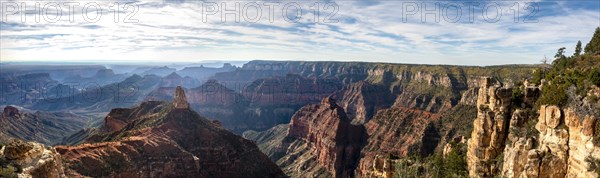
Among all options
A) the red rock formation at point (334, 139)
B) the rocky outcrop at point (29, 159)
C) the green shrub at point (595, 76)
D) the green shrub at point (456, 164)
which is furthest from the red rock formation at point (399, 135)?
the rocky outcrop at point (29, 159)

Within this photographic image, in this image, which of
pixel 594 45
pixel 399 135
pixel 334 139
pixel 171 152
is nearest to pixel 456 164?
pixel 594 45

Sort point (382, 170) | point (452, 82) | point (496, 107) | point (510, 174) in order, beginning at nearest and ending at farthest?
point (510, 174) < point (496, 107) < point (382, 170) < point (452, 82)

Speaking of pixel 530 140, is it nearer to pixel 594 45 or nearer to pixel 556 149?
pixel 556 149

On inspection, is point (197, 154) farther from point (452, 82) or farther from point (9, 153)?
point (452, 82)

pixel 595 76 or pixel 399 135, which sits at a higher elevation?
pixel 595 76

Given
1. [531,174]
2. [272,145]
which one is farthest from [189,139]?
[272,145]

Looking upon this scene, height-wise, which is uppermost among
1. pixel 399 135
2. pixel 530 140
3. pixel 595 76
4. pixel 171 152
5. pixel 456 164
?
pixel 595 76
